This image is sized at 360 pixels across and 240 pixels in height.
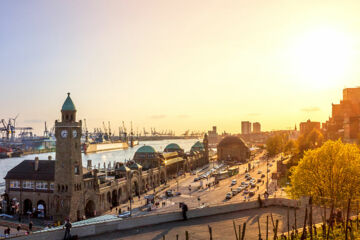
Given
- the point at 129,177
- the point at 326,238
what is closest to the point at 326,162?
the point at 326,238

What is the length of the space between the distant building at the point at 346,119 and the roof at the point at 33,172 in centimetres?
8318

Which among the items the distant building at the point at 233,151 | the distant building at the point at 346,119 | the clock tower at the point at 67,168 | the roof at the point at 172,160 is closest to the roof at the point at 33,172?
the clock tower at the point at 67,168

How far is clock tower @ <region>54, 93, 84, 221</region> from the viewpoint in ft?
174

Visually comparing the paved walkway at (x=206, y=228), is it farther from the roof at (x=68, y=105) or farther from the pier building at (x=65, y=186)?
the roof at (x=68, y=105)

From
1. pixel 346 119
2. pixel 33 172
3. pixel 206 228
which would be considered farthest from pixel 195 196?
pixel 346 119

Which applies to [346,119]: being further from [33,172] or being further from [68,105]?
[33,172]

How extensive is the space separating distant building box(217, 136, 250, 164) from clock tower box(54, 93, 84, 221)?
117 metres

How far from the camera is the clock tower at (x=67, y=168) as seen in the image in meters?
53.1

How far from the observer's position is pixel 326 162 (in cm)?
3822

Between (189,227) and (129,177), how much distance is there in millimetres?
53416

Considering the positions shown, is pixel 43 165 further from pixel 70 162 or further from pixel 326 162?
pixel 326 162

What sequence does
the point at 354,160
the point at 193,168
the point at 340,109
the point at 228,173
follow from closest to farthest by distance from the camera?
the point at 354,160 → the point at 228,173 → the point at 193,168 → the point at 340,109

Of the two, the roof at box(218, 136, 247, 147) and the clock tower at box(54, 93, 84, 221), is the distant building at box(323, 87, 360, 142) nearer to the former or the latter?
the roof at box(218, 136, 247, 147)

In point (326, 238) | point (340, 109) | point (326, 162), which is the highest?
point (340, 109)
